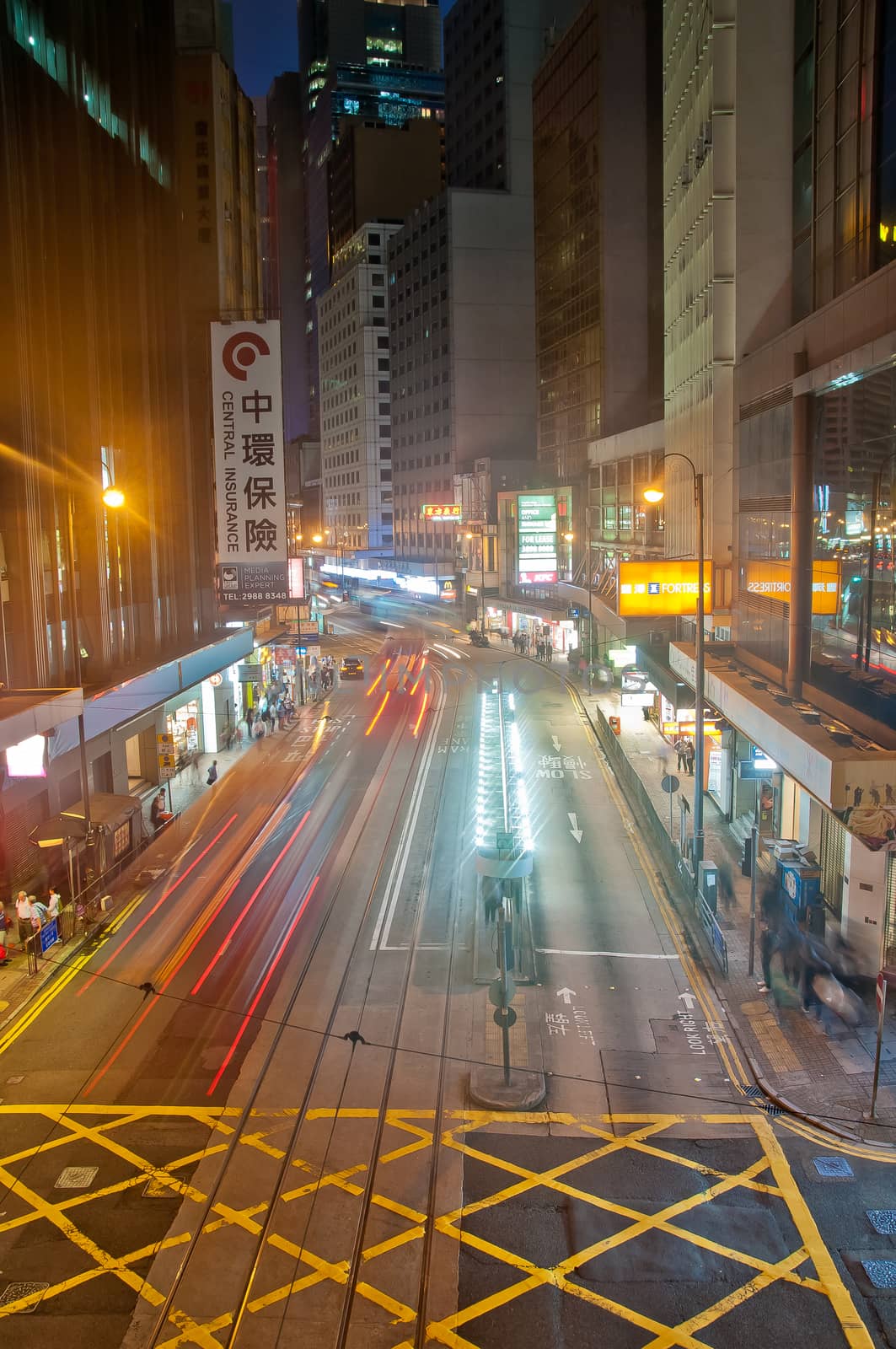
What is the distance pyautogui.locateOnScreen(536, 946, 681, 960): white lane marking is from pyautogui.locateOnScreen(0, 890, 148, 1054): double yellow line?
9756mm

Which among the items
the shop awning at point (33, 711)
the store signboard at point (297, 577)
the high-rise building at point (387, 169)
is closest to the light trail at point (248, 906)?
the shop awning at point (33, 711)

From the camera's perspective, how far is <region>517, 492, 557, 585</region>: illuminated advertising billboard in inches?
3044

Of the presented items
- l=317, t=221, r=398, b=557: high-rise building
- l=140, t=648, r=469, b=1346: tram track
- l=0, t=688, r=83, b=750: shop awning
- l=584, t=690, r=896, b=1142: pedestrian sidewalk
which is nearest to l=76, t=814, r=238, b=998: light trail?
l=140, t=648, r=469, b=1346: tram track

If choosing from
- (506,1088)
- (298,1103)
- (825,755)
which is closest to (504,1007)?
(506,1088)

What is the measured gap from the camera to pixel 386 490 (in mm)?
153500

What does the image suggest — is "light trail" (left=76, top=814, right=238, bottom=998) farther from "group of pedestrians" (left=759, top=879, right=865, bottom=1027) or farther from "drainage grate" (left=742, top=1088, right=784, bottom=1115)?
"group of pedestrians" (left=759, top=879, right=865, bottom=1027)

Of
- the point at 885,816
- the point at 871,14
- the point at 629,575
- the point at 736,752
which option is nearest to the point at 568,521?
the point at 629,575

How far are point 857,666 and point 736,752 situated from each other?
31.8ft

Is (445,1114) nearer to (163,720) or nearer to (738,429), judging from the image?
(738,429)

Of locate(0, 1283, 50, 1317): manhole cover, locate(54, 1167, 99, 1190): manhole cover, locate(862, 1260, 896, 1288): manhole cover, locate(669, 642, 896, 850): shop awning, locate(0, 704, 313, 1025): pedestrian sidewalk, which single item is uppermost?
locate(669, 642, 896, 850): shop awning

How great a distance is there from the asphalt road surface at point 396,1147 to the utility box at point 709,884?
129cm

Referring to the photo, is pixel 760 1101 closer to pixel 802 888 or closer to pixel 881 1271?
pixel 881 1271

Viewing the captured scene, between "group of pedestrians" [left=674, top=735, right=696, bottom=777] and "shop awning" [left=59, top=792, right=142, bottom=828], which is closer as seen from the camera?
"shop awning" [left=59, top=792, right=142, bottom=828]

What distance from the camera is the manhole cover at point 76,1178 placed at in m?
13.6
